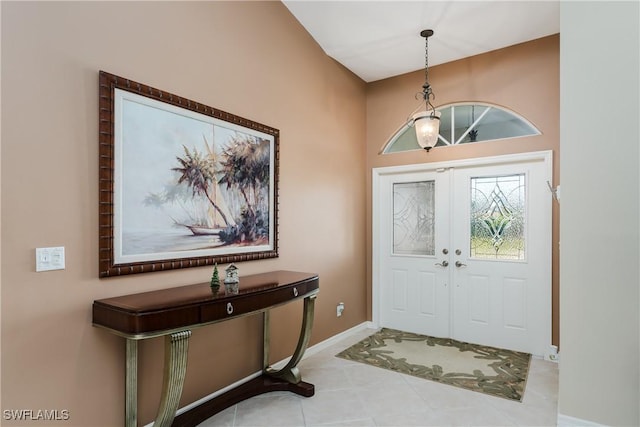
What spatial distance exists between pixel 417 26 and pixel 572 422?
3376mm

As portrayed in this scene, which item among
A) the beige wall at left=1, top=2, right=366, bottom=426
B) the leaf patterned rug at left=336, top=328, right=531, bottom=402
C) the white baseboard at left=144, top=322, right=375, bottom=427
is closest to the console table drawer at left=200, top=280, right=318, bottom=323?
the beige wall at left=1, top=2, right=366, bottom=426

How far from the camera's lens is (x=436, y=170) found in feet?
14.0

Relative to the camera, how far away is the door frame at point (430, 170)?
360 cm

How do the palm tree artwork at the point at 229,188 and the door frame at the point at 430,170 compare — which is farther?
the door frame at the point at 430,170

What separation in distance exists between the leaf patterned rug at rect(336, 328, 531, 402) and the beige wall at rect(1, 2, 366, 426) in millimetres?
991

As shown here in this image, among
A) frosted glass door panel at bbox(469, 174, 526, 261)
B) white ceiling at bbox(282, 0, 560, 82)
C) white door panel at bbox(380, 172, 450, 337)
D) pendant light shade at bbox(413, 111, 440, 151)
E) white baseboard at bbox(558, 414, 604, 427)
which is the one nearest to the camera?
white baseboard at bbox(558, 414, 604, 427)

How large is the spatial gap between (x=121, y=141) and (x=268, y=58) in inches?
63.1

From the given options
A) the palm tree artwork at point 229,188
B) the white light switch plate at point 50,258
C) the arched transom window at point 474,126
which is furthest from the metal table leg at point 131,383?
the arched transom window at point 474,126

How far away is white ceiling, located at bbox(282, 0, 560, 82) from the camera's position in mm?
3158

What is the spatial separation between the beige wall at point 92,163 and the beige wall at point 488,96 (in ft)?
4.65

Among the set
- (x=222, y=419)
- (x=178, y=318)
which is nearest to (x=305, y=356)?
(x=222, y=419)

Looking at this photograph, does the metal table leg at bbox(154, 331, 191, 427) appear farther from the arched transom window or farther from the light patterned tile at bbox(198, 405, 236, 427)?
the arched transom window

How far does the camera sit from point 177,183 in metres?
2.41

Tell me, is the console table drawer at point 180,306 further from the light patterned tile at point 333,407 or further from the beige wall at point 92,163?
the light patterned tile at point 333,407
